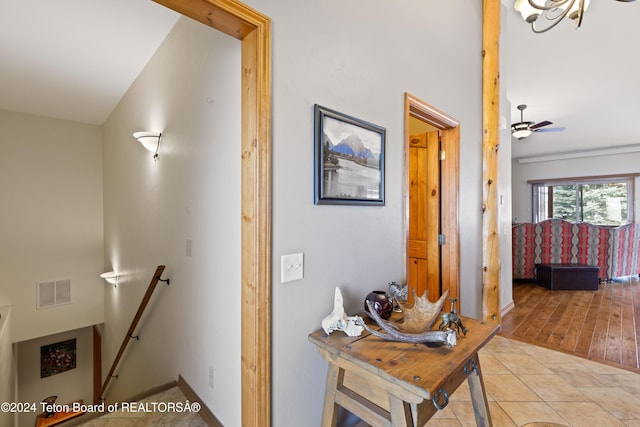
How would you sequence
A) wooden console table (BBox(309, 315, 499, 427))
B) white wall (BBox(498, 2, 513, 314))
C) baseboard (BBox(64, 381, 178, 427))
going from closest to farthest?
1. wooden console table (BBox(309, 315, 499, 427))
2. baseboard (BBox(64, 381, 178, 427))
3. white wall (BBox(498, 2, 513, 314))

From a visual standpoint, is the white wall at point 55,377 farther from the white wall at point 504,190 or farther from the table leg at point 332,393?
the white wall at point 504,190

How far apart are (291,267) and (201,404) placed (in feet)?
4.06

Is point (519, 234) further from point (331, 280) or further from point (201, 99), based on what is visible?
point (201, 99)

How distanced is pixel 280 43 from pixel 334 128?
0.45 m

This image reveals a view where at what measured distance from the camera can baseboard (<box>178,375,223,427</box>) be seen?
168 centimetres

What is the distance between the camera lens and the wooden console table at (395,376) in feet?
3.26

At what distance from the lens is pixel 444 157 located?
2658 millimetres

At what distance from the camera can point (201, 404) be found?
6.03 ft

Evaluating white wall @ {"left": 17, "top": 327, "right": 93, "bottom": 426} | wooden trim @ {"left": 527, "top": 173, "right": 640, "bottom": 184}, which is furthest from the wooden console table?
wooden trim @ {"left": 527, "top": 173, "right": 640, "bottom": 184}

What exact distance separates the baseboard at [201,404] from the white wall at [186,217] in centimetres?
5

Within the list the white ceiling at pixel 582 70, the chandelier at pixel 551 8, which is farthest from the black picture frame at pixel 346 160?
the white ceiling at pixel 582 70

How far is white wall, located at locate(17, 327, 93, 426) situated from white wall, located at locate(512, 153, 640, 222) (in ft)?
35.6

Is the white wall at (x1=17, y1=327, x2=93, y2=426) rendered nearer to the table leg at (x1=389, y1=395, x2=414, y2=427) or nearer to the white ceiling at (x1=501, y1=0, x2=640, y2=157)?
the table leg at (x1=389, y1=395, x2=414, y2=427)

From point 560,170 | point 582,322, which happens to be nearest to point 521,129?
point 582,322
